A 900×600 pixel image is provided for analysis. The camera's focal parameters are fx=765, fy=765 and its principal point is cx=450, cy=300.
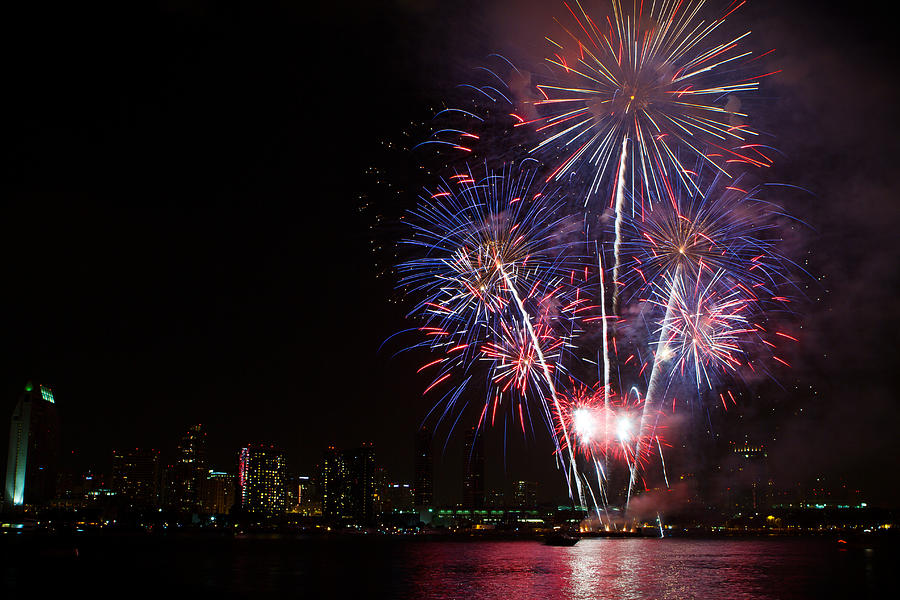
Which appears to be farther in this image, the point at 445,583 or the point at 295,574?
the point at 295,574

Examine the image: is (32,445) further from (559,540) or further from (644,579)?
(644,579)

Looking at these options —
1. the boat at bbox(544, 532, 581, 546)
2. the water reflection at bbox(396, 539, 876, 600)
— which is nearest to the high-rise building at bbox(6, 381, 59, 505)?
the boat at bbox(544, 532, 581, 546)

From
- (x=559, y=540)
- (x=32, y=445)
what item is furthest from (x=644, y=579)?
(x=32, y=445)

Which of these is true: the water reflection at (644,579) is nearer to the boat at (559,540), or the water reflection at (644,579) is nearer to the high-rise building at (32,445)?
A: the boat at (559,540)

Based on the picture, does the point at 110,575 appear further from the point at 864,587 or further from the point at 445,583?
the point at 864,587

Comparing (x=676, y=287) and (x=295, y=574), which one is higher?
(x=676, y=287)

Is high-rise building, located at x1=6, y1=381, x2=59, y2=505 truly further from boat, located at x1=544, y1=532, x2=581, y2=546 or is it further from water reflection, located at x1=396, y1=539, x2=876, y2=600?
water reflection, located at x1=396, y1=539, x2=876, y2=600

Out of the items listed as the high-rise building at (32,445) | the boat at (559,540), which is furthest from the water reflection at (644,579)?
the high-rise building at (32,445)

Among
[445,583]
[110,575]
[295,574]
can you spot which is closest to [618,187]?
[445,583]

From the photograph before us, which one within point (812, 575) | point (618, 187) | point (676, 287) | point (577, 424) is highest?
point (618, 187)
